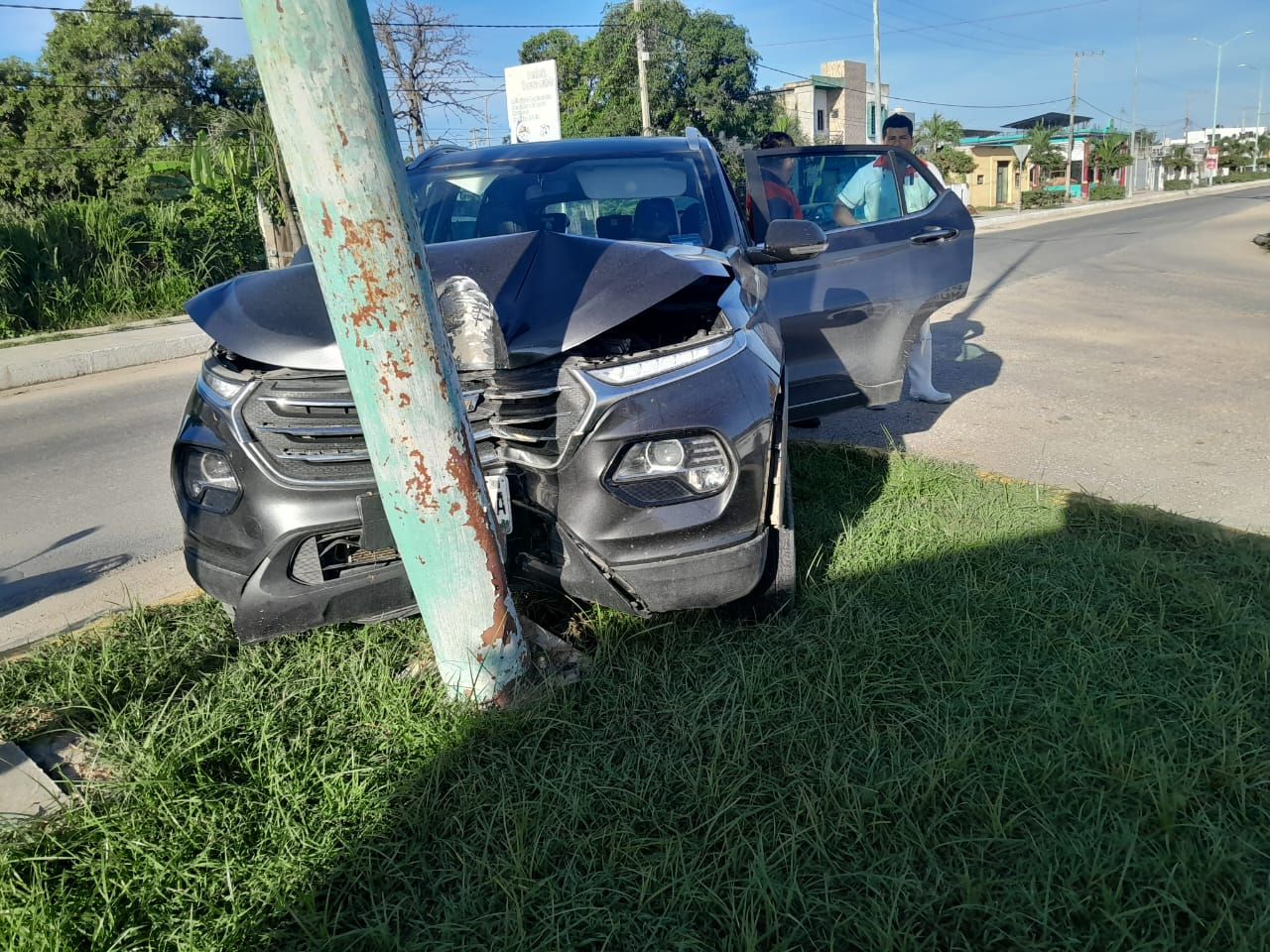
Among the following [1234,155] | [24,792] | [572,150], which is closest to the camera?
Result: [24,792]

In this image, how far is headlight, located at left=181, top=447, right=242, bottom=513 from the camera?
2.52 meters

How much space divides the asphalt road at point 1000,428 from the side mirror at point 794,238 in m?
1.62

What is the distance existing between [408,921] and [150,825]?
0.70 metres

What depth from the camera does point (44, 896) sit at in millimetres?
1830

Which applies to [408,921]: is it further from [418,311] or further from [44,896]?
[418,311]

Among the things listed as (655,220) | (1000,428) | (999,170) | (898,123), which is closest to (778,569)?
(655,220)

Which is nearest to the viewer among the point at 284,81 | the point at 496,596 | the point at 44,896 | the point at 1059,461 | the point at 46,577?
the point at 44,896

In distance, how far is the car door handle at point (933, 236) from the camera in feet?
16.1

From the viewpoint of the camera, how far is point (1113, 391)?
21.1ft

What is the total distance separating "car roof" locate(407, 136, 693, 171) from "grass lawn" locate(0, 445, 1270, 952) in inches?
88.8

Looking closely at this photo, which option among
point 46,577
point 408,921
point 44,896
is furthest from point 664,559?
point 46,577

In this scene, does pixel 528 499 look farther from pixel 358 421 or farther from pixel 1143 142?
pixel 1143 142

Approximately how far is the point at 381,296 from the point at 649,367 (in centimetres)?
76

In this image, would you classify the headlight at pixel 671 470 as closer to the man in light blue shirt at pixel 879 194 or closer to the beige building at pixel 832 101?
the man in light blue shirt at pixel 879 194
